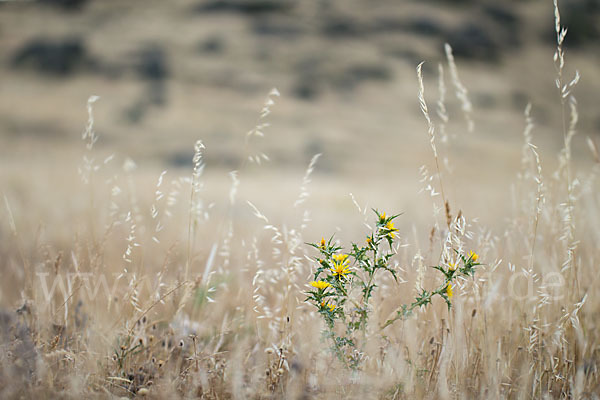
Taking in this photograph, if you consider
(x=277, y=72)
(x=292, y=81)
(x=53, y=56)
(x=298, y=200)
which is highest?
(x=277, y=72)

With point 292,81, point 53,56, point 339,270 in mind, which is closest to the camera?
point 339,270

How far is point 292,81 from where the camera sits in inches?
1101

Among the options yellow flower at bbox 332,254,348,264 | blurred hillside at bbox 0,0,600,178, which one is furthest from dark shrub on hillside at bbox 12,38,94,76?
yellow flower at bbox 332,254,348,264

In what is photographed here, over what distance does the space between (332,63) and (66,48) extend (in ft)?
54.1

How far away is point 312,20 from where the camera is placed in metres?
32.4

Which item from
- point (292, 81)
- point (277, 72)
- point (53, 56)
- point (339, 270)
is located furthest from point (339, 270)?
point (53, 56)

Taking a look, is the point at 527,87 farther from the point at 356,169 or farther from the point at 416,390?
the point at 416,390

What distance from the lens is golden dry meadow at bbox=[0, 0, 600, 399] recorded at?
1.55 metres

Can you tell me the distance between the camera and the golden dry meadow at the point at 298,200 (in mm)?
1547

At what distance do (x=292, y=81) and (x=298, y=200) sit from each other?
2719 centimetres

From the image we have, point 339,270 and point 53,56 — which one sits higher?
point 53,56

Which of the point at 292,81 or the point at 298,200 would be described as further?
the point at 292,81

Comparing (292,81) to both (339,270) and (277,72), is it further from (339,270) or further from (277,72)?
(339,270)

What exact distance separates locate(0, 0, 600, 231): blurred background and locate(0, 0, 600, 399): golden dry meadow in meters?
0.17
